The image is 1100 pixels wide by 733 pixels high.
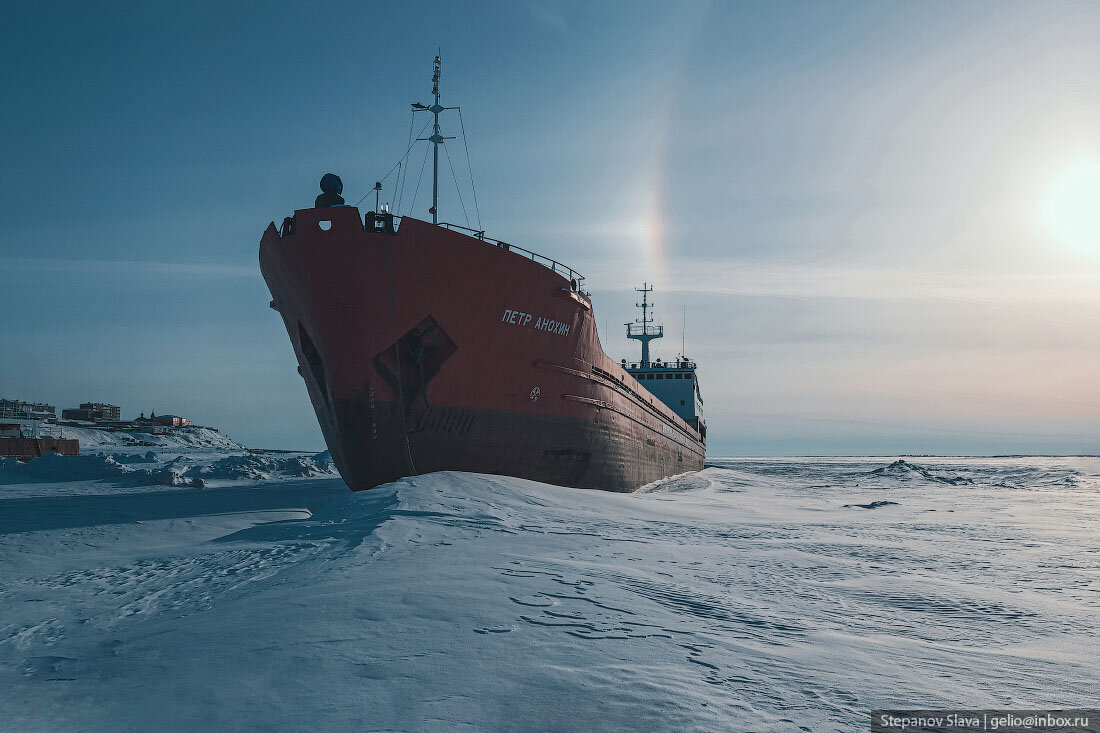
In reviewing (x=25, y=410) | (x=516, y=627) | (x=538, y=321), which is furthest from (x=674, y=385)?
(x=25, y=410)

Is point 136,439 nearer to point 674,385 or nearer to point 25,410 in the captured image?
point 25,410

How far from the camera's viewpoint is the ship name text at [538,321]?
1222 centimetres

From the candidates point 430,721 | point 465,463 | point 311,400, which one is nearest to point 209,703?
point 430,721

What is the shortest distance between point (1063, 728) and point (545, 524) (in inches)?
220

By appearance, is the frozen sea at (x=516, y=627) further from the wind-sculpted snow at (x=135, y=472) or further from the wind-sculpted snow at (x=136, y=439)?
the wind-sculpted snow at (x=136, y=439)

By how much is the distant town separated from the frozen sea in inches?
1389

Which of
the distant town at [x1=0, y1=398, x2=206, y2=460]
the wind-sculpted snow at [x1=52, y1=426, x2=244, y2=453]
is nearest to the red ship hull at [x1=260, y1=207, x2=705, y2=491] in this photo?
the distant town at [x1=0, y1=398, x2=206, y2=460]

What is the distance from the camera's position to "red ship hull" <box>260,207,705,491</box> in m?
10.9

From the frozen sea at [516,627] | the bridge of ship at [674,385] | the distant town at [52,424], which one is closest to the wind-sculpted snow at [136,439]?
the distant town at [52,424]

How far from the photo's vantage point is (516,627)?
3.27m

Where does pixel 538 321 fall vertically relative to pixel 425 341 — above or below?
above

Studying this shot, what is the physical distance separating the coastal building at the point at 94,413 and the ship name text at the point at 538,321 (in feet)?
255

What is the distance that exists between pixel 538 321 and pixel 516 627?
32.5 ft

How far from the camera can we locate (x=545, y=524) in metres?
7.48
